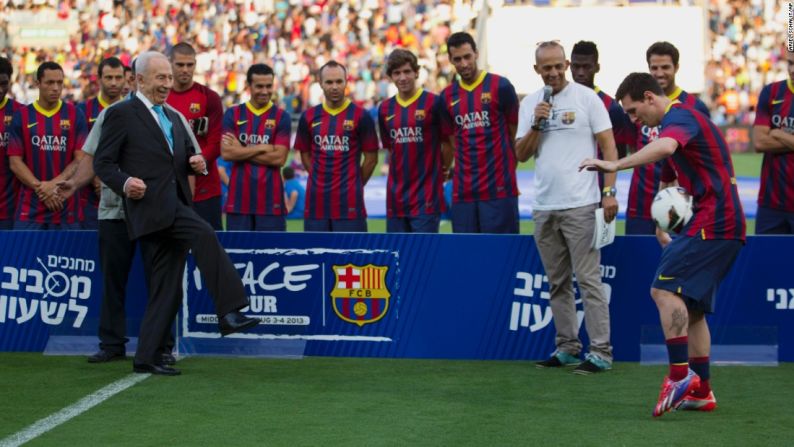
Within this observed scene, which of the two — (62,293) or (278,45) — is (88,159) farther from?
(278,45)

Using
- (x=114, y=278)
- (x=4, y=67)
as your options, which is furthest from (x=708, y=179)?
(x=4, y=67)

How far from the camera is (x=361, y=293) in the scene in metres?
8.42

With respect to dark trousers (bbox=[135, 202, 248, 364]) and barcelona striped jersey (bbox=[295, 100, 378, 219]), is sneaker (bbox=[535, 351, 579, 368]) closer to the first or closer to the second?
dark trousers (bbox=[135, 202, 248, 364])

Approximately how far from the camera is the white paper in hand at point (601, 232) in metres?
7.72

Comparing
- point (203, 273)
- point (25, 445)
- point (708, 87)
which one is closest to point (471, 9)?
point (708, 87)

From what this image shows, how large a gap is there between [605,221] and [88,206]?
14.5ft

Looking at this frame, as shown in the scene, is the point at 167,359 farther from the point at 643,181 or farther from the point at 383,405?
the point at 643,181

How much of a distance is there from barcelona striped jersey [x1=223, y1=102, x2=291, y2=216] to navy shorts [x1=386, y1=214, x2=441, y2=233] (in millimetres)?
946

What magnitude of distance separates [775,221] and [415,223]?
2.65m

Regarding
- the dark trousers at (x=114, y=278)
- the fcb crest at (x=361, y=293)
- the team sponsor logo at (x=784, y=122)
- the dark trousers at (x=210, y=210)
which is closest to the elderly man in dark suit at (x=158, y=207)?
the dark trousers at (x=114, y=278)

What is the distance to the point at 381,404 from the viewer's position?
6.84 meters

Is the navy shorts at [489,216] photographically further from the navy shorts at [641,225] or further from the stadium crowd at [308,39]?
the stadium crowd at [308,39]

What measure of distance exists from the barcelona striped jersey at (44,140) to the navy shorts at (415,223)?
8.07 ft

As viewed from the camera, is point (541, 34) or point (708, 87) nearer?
point (541, 34)
